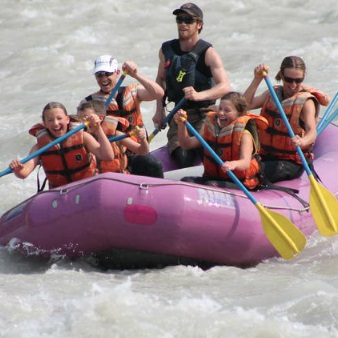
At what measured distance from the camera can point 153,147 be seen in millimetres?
8547

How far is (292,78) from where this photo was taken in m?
6.10

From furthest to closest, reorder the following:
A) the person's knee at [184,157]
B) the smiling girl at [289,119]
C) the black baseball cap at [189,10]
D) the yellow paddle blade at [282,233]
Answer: the person's knee at [184,157] < the black baseball cap at [189,10] < the smiling girl at [289,119] < the yellow paddle blade at [282,233]

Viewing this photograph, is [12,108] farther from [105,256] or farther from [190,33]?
[105,256]

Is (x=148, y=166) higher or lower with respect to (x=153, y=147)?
higher

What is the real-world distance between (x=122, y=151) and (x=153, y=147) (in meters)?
2.54

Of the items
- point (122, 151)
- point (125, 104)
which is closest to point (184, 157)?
point (125, 104)

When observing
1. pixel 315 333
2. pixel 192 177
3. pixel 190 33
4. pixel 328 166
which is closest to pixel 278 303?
pixel 315 333

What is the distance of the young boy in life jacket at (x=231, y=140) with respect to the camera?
5.73 meters

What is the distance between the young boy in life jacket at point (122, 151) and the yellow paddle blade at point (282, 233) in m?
0.77

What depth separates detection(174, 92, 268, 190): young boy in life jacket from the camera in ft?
18.8

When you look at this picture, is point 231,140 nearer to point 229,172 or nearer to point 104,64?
point 229,172

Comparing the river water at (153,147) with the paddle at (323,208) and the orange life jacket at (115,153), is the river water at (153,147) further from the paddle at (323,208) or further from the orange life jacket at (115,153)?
the orange life jacket at (115,153)

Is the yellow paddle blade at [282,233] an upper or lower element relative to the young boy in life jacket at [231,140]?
lower

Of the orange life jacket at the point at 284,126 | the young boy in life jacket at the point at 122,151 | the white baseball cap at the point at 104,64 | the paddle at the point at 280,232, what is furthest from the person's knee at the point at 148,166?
the orange life jacket at the point at 284,126
